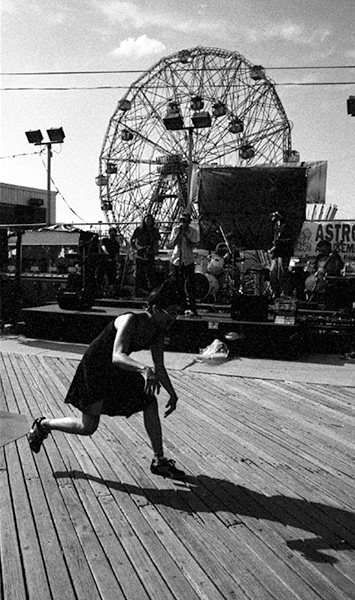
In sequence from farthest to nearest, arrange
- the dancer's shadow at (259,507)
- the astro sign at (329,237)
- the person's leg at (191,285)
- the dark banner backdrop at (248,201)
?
the astro sign at (329,237) < the dark banner backdrop at (248,201) < the person's leg at (191,285) < the dancer's shadow at (259,507)

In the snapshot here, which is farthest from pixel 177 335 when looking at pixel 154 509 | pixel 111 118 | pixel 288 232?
pixel 111 118

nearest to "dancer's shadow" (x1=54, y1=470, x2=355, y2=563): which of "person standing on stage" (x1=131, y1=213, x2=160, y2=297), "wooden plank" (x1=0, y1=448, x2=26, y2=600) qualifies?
"wooden plank" (x1=0, y1=448, x2=26, y2=600)

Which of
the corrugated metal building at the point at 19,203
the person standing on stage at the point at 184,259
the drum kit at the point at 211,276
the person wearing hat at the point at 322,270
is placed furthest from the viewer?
the corrugated metal building at the point at 19,203

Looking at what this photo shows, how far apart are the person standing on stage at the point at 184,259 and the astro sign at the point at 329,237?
4.19 meters

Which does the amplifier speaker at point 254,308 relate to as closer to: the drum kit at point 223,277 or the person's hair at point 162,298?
the drum kit at point 223,277

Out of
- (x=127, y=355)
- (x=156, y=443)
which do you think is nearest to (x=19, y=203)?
(x=156, y=443)

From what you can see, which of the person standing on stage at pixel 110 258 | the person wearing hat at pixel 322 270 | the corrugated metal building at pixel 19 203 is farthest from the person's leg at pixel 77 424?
the corrugated metal building at pixel 19 203

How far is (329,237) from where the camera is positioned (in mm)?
13594

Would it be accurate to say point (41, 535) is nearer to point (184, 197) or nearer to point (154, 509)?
point (154, 509)

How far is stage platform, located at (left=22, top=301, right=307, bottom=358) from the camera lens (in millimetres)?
8625

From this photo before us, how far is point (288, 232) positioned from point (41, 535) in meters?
8.75

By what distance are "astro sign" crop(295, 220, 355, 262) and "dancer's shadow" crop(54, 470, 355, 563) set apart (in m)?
10.4

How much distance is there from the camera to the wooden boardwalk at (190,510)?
2.65 meters

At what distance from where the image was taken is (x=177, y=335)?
30.5 feet
